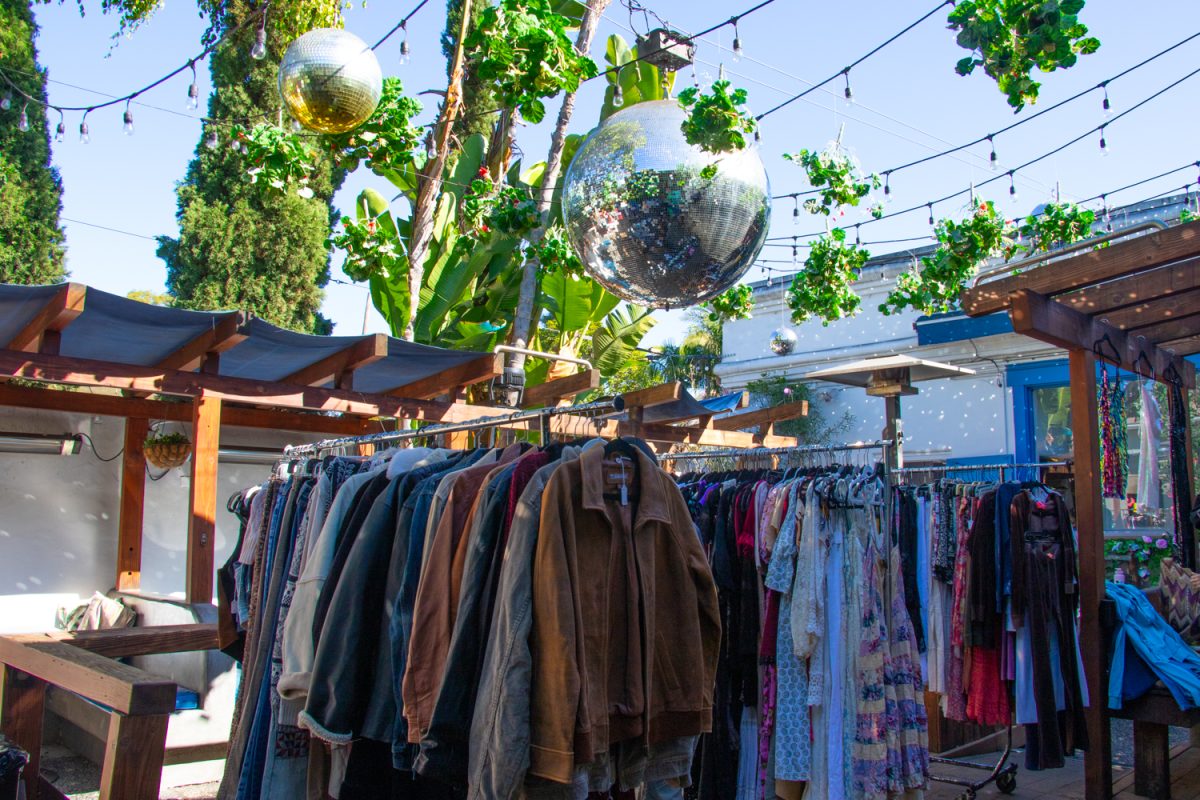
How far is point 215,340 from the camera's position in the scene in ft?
20.4

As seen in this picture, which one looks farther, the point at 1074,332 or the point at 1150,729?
the point at 1074,332

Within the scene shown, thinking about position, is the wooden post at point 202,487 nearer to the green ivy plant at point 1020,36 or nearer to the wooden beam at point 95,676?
the wooden beam at point 95,676

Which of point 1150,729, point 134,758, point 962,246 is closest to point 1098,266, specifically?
point 1150,729

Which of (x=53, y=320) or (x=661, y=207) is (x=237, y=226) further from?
(x=661, y=207)

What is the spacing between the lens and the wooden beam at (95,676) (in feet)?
9.13

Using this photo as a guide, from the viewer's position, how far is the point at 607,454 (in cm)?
294

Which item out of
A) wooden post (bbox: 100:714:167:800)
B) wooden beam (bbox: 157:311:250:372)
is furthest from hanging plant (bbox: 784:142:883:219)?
wooden post (bbox: 100:714:167:800)

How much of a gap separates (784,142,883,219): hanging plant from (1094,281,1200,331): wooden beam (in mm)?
2734

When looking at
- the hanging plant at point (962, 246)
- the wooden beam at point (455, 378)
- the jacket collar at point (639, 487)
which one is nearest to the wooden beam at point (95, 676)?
the jacket collar at point (639, 487)

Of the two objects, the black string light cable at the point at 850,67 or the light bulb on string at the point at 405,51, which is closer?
the black string light cable at the point at 850,67

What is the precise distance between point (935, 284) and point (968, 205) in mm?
913

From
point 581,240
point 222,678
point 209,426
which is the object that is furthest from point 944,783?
point 209,426

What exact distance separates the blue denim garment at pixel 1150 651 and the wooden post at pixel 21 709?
5.21 meters

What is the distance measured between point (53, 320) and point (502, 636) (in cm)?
431
